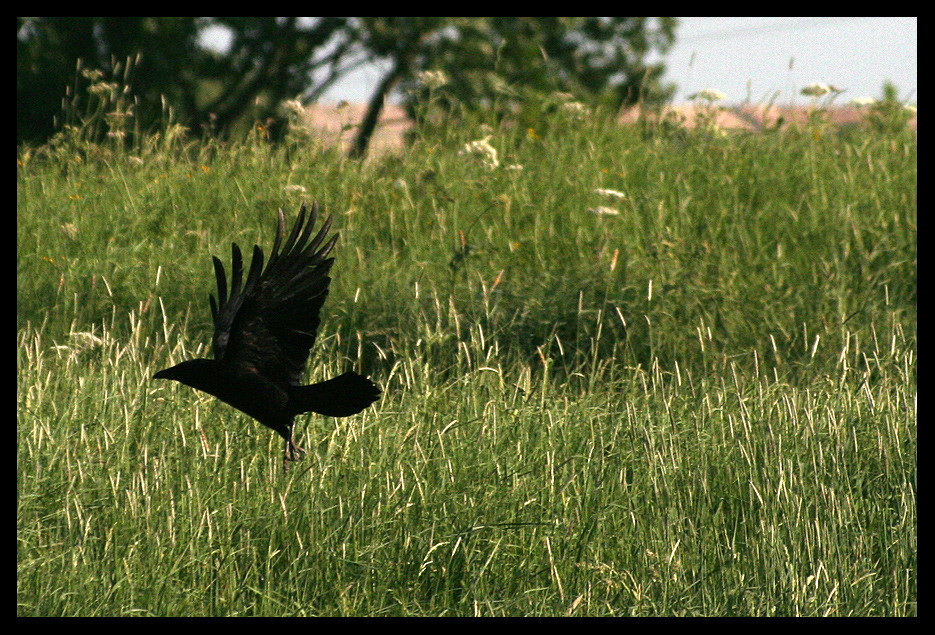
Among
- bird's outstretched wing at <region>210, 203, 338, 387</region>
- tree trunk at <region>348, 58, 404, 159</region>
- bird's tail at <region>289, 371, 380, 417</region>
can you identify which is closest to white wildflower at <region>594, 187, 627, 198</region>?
bird's outstretched wing at <region>210, 203, 338, 387</region>

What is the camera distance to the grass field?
2.62 metres

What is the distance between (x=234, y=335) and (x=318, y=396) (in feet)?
0.99

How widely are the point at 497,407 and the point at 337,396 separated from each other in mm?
736

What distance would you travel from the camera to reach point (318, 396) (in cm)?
298

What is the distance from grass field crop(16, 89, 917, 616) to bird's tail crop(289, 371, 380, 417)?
197 millimetres

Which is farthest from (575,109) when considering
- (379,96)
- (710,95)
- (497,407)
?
(379,96)

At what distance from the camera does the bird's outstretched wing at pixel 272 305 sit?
9.59 ft

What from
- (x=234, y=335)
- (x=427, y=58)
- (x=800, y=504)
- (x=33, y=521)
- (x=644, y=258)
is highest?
(x=427, y=58)

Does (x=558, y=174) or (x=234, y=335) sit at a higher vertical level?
(x=558, y=174)

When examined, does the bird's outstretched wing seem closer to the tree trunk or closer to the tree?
the tree

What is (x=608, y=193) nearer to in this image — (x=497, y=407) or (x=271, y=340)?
(x=497, y=407)
